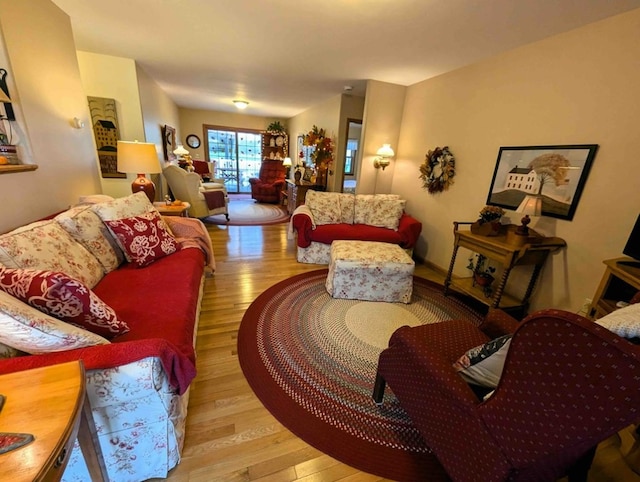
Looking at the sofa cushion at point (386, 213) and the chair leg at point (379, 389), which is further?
the sofa cushion at point (386, 213)

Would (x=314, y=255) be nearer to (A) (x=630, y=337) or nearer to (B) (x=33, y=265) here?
(B) (x=33, y=265)

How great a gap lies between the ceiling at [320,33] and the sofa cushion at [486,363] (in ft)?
7.11

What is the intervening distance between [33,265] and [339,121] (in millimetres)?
4344

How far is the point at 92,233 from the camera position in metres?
1.79

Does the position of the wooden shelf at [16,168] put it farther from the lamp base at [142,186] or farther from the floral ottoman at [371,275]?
the floral ottoman at [371,275]

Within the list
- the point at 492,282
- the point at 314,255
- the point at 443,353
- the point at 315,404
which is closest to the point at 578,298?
the point at 492,282

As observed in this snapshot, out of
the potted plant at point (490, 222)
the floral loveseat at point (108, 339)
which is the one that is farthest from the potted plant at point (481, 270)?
the floral loveseat at point (108, 339)

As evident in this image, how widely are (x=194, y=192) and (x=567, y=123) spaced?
471 centimetres

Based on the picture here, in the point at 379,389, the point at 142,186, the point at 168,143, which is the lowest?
the point at 379,389

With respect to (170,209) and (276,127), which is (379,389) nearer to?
(170,209)

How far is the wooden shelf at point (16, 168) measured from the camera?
1523mm

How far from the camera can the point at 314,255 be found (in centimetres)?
339

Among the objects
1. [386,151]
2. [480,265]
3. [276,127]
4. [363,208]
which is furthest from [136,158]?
[276,127]

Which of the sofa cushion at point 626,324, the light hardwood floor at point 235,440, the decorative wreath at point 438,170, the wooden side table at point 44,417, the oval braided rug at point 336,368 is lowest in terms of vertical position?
the light hardwood floor at point 235,440
